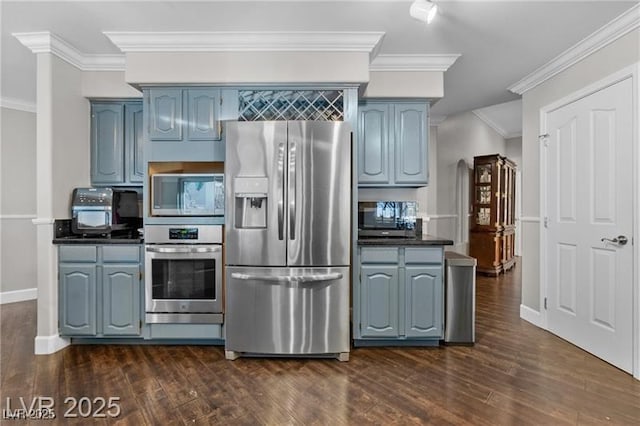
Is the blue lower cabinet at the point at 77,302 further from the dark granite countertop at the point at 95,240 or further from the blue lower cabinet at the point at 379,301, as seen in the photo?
the blue lower cabinet at the point at 379,301

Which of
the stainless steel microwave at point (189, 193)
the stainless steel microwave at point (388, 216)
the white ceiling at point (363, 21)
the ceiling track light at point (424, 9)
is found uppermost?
the white ceiling at point (363, 21)

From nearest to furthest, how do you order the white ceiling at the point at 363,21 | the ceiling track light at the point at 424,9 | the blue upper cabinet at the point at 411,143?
the ceiling track light at the point at 424,9 < the white ceiling at the point at 363,21 < the blue upper cabinet at the point at 411,143

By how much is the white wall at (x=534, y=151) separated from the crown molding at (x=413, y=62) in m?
1.08

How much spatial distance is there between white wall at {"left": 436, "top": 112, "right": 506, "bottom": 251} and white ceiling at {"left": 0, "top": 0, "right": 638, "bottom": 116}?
8.56 ft

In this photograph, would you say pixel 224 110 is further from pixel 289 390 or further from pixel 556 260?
pixel 556 260

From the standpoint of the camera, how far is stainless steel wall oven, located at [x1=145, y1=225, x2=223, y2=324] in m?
2.73

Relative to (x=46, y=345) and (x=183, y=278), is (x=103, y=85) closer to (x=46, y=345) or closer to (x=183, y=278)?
(x=183, y=278)

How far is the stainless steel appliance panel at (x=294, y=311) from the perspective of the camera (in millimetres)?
2531

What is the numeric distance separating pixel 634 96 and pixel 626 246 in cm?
112

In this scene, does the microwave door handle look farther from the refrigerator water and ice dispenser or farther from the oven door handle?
the oven door handle

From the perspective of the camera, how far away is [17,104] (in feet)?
13.7

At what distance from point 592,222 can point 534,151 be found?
1.07 meters

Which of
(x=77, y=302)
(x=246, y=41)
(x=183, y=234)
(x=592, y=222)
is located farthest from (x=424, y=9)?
(x=77, y=302)

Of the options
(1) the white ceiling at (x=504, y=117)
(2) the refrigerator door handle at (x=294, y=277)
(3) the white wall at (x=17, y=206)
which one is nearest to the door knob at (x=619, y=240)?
(2) the refrigerator door handle at (x=294, y=277)
